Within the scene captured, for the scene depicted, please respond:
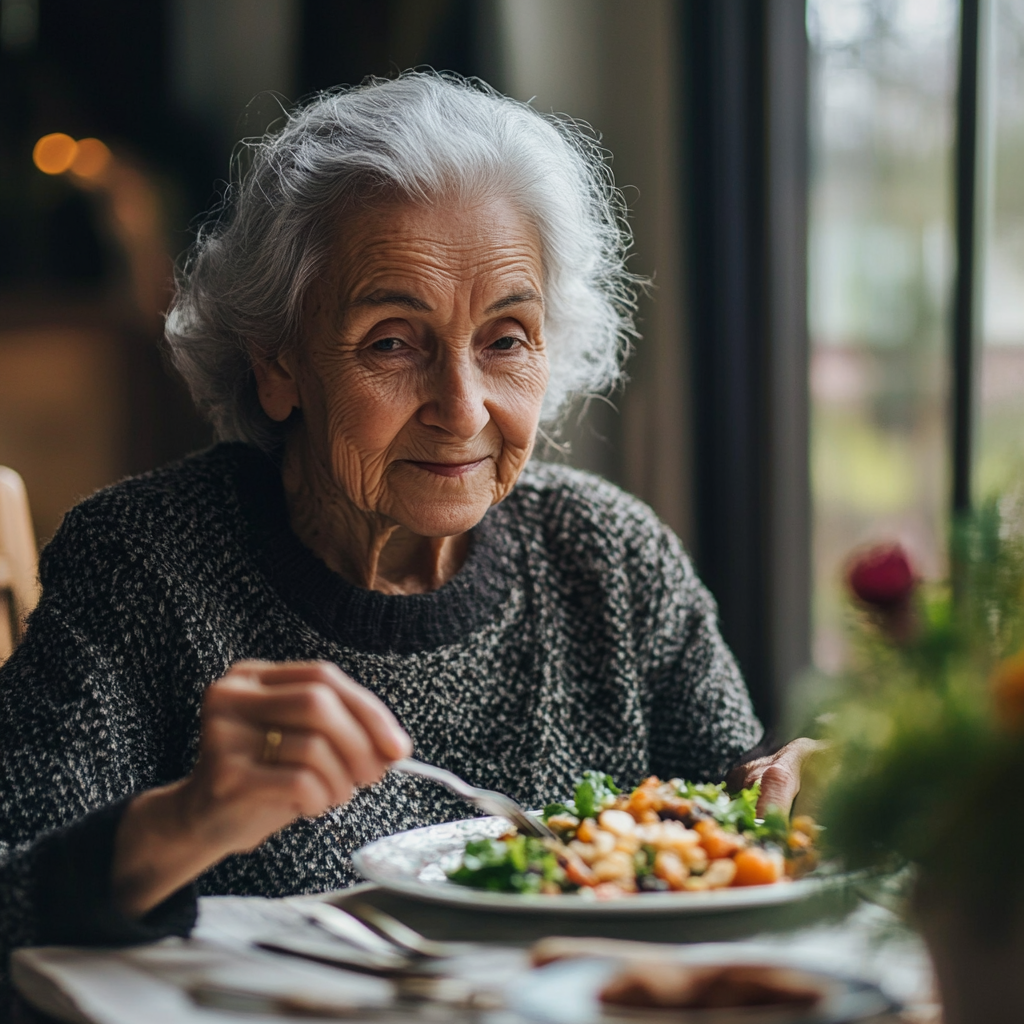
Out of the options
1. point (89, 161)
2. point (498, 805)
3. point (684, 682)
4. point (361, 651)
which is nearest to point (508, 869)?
point (498, 805)

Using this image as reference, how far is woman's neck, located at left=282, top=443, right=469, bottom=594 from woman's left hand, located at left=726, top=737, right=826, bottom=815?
438mm

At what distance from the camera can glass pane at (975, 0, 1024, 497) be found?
2137mm

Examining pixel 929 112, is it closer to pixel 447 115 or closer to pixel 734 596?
pixel 734 596

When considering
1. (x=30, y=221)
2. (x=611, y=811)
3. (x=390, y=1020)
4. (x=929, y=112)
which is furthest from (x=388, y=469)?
(x=30, y=221)

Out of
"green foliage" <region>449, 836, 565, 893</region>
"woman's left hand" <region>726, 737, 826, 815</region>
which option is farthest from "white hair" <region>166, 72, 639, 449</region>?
"green foliage" <region>449, 836, 565, 893</region>

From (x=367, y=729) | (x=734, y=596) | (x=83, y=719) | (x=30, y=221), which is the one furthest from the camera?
(x=30, y=221)

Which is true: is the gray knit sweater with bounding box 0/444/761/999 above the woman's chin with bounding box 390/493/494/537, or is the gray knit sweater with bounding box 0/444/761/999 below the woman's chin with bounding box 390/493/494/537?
below

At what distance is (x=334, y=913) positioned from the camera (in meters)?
0.85

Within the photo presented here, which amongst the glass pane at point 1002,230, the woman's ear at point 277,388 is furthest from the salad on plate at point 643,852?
the glass pane at point 1002,230

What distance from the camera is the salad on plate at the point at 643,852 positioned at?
89 centimetres

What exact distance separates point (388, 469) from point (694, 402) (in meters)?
1.58

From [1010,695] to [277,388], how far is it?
3.62 feet

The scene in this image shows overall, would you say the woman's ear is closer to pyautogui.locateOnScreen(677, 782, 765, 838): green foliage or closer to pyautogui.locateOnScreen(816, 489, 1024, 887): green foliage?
pyautogui.locateOnScreen(677, 782, 765, 838): green foliage

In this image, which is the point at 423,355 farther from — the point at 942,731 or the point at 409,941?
the point at 942,731
